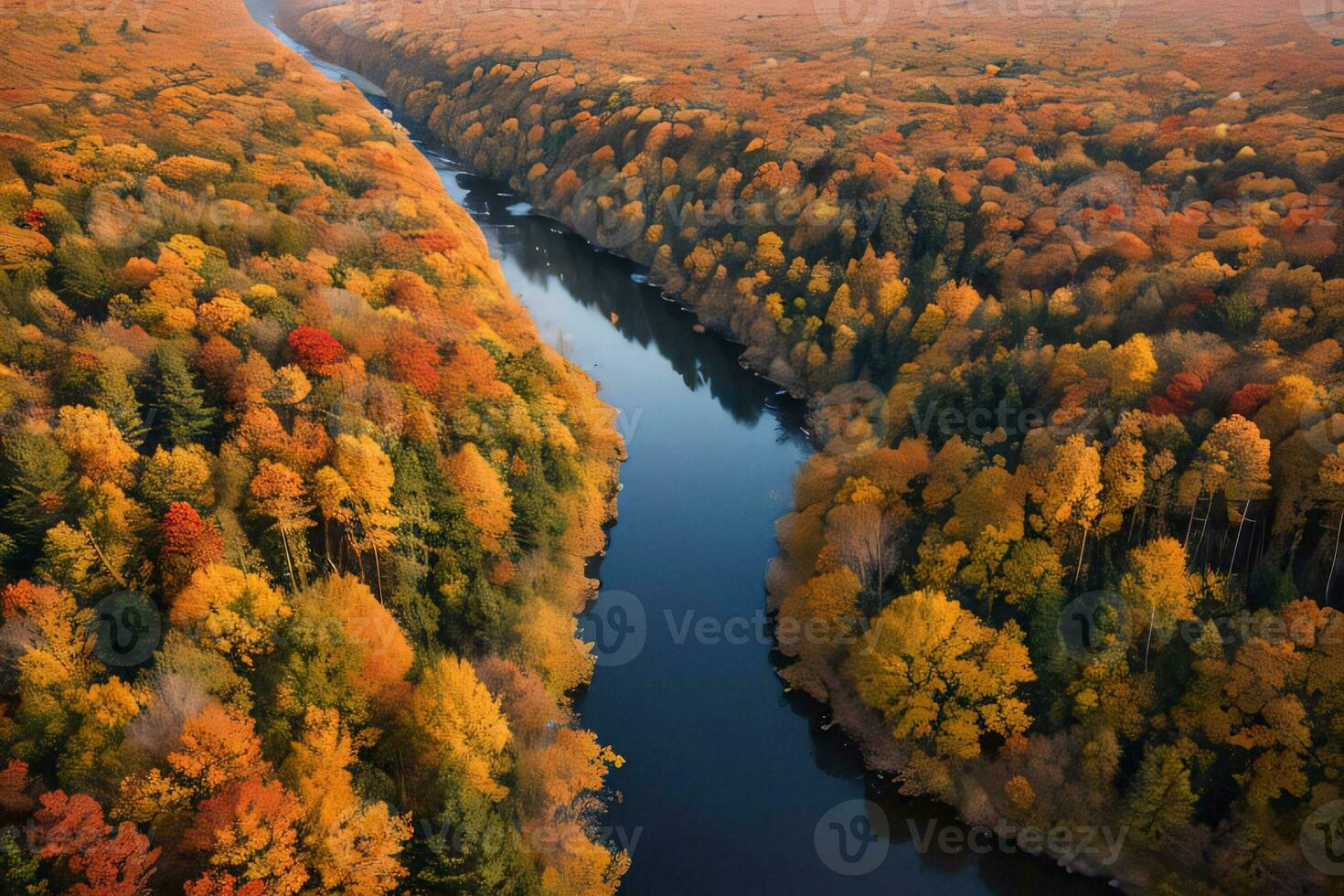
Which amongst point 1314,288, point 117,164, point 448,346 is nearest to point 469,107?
point 117,164

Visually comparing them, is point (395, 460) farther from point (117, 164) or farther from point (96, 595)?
point (117, 164)

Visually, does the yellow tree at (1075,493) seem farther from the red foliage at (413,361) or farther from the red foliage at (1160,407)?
the red foliage at (413,361)

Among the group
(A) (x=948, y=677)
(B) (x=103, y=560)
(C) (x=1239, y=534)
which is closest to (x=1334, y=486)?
(C) (x=1239, y=534)

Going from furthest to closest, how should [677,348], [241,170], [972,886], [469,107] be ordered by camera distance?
[469,107]
[677,348]
[241,170]
[972,886]

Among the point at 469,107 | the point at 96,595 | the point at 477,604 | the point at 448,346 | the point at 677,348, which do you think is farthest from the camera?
the point at 469,107

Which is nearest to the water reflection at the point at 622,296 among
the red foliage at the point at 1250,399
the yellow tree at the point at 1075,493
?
the yellow tree at the point at 1075,493

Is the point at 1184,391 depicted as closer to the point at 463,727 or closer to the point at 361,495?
the point at 463,727

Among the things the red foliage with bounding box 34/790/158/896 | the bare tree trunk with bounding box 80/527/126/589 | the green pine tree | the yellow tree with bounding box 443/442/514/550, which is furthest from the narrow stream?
the green pine tree
